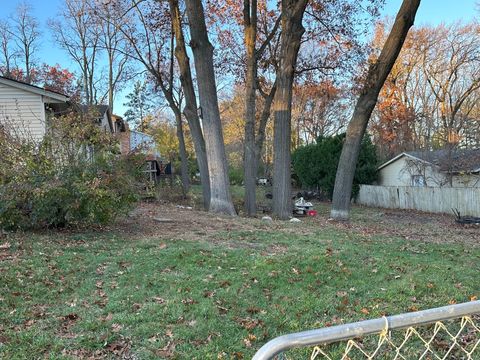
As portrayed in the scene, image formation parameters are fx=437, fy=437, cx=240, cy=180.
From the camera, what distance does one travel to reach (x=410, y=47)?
33.9 m

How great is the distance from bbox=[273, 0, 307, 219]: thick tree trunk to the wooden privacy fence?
33.3ft

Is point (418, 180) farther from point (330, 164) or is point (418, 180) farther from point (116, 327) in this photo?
point (116, 327)

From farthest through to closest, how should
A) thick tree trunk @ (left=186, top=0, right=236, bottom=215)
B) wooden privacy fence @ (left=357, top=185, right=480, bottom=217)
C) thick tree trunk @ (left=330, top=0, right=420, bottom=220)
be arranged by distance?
1. wooden privacy fence @ (left=357, top=185, right=480, bottom=217)
2. thick tree trunk @ (left=186, top=0, right=236, bottom=215)
3. thick tree trunk @ (left=330, top=0, right=420, bottom=220)

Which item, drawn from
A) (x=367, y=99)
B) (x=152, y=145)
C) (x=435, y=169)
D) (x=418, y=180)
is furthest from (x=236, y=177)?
(x=367, y=99)

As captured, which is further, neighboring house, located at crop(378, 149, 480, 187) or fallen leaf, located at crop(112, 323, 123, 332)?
neighboring house, located at crop(378, 149, 480, 187)

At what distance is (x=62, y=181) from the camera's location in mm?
7797

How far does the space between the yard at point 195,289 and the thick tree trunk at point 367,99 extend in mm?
5046

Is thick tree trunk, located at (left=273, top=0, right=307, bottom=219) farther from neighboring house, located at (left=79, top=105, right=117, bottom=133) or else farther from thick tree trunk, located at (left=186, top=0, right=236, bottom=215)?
neighboring house, located at (left=79, top=105, right=117, bottom=133)

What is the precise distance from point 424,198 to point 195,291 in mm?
20179

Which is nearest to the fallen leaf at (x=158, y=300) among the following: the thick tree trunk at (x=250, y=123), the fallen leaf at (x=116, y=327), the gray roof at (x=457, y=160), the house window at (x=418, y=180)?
the fallen leaf at (x=116, y=327)

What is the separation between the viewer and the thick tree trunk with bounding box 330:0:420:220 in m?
11.8

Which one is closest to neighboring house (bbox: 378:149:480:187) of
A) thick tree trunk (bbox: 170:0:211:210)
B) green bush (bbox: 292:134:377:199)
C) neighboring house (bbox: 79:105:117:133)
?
green bush (bbox: 292:134:377:199)

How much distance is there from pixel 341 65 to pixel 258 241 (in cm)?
1181

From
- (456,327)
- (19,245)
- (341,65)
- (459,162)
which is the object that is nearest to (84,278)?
(19,245)
